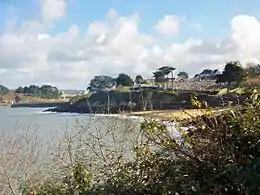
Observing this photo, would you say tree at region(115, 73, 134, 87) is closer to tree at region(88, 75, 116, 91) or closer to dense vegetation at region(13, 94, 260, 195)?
tree at region(88, 75, 116, 91)

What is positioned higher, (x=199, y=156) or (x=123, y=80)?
(x=123, y=80)

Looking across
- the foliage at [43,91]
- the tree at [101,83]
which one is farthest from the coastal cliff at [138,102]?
the foliage at [43,91]

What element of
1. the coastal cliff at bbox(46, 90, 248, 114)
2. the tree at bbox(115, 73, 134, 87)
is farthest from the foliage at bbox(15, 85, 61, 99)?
the coastal cliff at bbox(46, 90, 248, 114)

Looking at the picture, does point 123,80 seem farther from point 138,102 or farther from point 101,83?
point 138,102

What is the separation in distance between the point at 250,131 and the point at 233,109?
2.24ft

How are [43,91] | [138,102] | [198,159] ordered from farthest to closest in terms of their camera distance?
[43,91], [138,102], [198,159]

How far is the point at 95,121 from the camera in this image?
26.2 feet

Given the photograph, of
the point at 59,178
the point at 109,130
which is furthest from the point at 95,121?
the point at 59,178

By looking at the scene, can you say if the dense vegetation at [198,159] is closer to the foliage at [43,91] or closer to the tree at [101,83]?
the tree at [101,83]

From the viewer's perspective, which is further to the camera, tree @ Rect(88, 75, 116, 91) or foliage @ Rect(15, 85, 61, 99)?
foliage @ Rect(15, 85, 61, 99)

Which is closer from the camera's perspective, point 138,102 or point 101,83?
point 138,102

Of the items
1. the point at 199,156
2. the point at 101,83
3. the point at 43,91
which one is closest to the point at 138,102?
the point at 199,156

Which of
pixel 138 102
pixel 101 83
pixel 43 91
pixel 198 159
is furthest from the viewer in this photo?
pixel 43 91

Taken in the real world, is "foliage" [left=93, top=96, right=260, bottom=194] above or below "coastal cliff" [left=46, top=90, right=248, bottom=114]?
below
